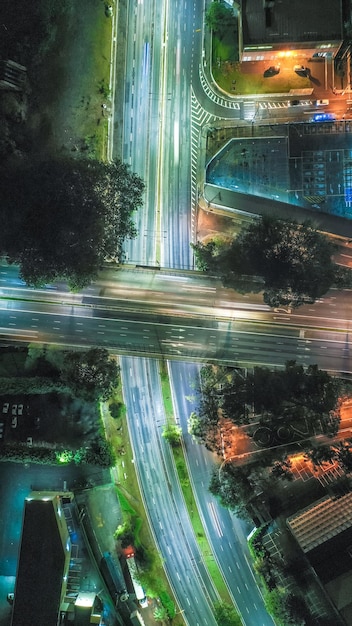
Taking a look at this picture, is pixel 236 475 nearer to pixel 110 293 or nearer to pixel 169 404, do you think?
pixel 169 404

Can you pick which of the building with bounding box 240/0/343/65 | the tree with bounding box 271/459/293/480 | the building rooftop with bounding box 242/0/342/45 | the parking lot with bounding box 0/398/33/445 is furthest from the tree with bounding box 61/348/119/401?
the building rooftop with bounding box 242/0/342/45

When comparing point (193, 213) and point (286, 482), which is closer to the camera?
point (286, 482)

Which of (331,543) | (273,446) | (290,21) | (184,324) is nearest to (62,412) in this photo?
(184,324)

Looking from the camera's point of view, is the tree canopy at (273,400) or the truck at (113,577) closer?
the truck at (113,577)

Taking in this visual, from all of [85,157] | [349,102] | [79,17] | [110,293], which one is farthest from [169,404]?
[79,17]

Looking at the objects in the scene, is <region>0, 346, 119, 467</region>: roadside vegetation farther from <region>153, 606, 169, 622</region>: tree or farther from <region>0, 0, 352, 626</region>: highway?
<region>153, 606, 169, 622</region>: tree

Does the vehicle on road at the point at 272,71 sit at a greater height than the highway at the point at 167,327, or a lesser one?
greater

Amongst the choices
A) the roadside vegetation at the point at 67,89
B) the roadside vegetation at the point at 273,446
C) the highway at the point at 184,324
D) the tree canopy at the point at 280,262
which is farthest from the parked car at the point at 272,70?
the roadside vegetation at the point at 273,446

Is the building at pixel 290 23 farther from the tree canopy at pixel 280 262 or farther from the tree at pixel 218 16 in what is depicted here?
the tree canopy at pixel 280 262
